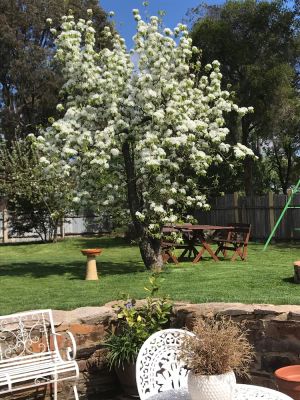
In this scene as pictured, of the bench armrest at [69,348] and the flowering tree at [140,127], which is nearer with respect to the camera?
the bench armrest at [69,348]

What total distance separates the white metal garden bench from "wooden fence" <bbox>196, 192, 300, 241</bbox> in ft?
39.6

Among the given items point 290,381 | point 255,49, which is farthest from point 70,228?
point 290,381

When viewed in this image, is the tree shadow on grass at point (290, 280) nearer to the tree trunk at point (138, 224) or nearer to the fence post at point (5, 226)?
the tree trunk at point (138, 224)

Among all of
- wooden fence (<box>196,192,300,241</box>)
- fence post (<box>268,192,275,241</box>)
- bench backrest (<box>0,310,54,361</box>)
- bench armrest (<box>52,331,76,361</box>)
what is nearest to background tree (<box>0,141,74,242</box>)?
wooden fence (<box>196,192,300,241</box>)

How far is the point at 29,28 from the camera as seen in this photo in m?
26.4

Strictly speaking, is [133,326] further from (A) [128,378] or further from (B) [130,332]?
(A) [128,378]

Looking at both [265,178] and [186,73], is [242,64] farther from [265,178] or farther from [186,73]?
[265,178]

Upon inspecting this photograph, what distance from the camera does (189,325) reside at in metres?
4.80

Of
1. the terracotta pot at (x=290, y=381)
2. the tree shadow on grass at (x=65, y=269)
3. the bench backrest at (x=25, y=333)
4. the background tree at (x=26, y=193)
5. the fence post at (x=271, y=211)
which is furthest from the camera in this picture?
the background tree at (x=26, y=193)

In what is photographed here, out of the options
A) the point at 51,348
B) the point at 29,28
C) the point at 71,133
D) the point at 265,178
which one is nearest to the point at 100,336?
the point at 51,348

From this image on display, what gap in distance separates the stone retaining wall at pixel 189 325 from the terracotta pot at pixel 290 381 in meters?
0.59

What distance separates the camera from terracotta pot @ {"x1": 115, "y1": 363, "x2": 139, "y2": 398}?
15.8 feet

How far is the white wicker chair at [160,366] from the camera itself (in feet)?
11.3

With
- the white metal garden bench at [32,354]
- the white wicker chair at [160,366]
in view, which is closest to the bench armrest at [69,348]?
the white metal garden bench at [32,354]
